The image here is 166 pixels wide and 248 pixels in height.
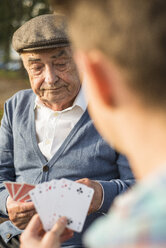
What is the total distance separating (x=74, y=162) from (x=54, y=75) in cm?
56

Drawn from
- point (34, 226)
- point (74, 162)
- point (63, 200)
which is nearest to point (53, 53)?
point (74, 162)

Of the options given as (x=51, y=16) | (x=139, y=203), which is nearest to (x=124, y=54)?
(x=139, y=203)

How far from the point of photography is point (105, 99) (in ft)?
3.31

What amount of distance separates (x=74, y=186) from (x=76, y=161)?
0.58 meters

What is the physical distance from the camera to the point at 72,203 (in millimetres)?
1878

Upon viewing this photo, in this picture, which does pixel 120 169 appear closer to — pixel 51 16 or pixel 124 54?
pixel 51 16

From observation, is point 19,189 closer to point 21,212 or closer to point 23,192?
point 23,192

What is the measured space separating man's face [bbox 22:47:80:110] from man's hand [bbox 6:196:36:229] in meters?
0.68

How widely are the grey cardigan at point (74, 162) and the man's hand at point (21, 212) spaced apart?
155 mm

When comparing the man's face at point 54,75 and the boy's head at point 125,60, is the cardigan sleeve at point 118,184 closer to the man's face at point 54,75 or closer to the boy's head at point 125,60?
the man's face at point 54,75

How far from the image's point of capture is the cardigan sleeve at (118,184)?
2.31m

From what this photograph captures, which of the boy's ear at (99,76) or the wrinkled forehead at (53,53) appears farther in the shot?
the wrinkled forehead at (53,53)

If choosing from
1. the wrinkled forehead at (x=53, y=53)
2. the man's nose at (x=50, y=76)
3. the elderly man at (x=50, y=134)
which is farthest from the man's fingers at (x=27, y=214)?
the wrinkled forehead at (x=53, y=53)

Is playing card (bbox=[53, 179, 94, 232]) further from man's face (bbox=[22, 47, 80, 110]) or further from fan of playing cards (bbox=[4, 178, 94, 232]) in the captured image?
man's face (bbox=[22, 47, 80, 110])
